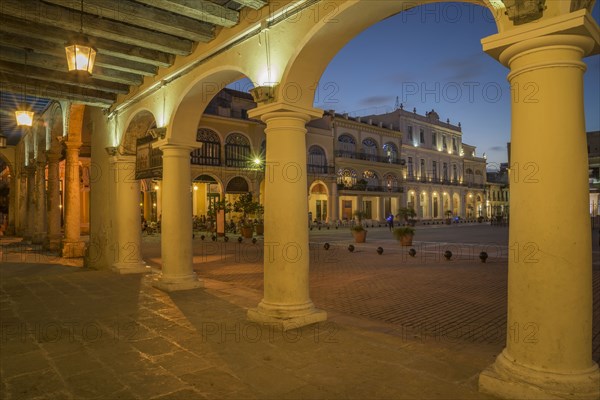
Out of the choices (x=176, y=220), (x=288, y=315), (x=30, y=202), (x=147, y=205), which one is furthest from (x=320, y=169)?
(x=288, y=315)

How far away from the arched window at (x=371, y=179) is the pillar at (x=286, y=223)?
37.6 metres

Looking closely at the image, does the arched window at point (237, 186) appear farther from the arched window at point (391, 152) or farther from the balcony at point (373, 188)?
the arched window at point (391, 152)

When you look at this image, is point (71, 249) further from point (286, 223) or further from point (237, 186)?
point (237, 186)

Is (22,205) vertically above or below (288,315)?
above

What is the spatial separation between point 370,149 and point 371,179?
3.10 m

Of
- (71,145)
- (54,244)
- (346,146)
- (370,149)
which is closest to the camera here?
(71,145)

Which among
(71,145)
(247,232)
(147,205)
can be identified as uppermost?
(71,145)

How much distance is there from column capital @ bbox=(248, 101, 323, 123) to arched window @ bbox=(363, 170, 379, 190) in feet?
123

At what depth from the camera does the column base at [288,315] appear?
5.33 m

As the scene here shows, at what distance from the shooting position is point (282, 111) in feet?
17.7

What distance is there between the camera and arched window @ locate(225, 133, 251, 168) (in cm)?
3269

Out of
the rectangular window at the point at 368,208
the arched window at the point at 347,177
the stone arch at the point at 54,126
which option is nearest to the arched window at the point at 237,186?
the arched window at the point at 347,177

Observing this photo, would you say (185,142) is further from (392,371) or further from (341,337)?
(392,371)

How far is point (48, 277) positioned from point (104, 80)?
4577 mm
